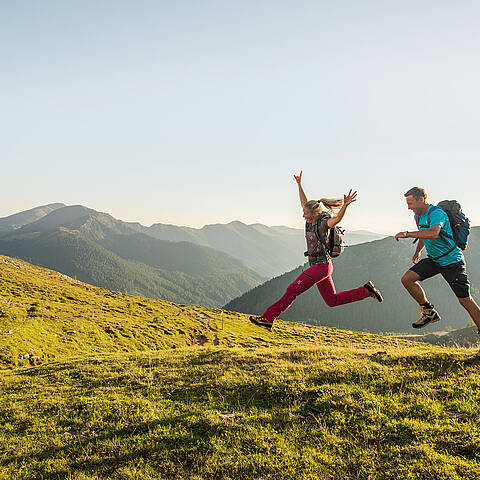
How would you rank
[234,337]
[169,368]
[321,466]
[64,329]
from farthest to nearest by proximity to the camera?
[234,337] → [64,329] → [169,368] → [321,466]

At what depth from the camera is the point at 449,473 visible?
4.78 m

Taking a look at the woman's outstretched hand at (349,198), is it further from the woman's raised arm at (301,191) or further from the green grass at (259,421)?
the green grass at (259,421)

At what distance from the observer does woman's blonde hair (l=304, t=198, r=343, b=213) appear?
8461 mm

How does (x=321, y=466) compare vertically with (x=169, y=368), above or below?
above

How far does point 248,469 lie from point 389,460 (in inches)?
97.0

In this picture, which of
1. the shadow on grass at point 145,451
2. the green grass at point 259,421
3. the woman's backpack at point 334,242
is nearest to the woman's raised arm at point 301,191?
the woman's backpack at point 334,242

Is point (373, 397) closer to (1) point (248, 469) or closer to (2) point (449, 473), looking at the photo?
(2) point (449, 473)

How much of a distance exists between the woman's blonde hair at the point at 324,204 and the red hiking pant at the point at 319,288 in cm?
152

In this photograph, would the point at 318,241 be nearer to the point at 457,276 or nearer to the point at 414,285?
the point at 414,285

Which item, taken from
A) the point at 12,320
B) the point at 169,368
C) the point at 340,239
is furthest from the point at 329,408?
the point at 12,320

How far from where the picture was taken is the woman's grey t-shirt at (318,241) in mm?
8125

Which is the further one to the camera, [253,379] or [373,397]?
[253,379]

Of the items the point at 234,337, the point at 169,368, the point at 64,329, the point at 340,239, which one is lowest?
the point at 234,337

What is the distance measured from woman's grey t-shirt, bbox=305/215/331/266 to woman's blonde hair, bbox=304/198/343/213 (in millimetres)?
343
